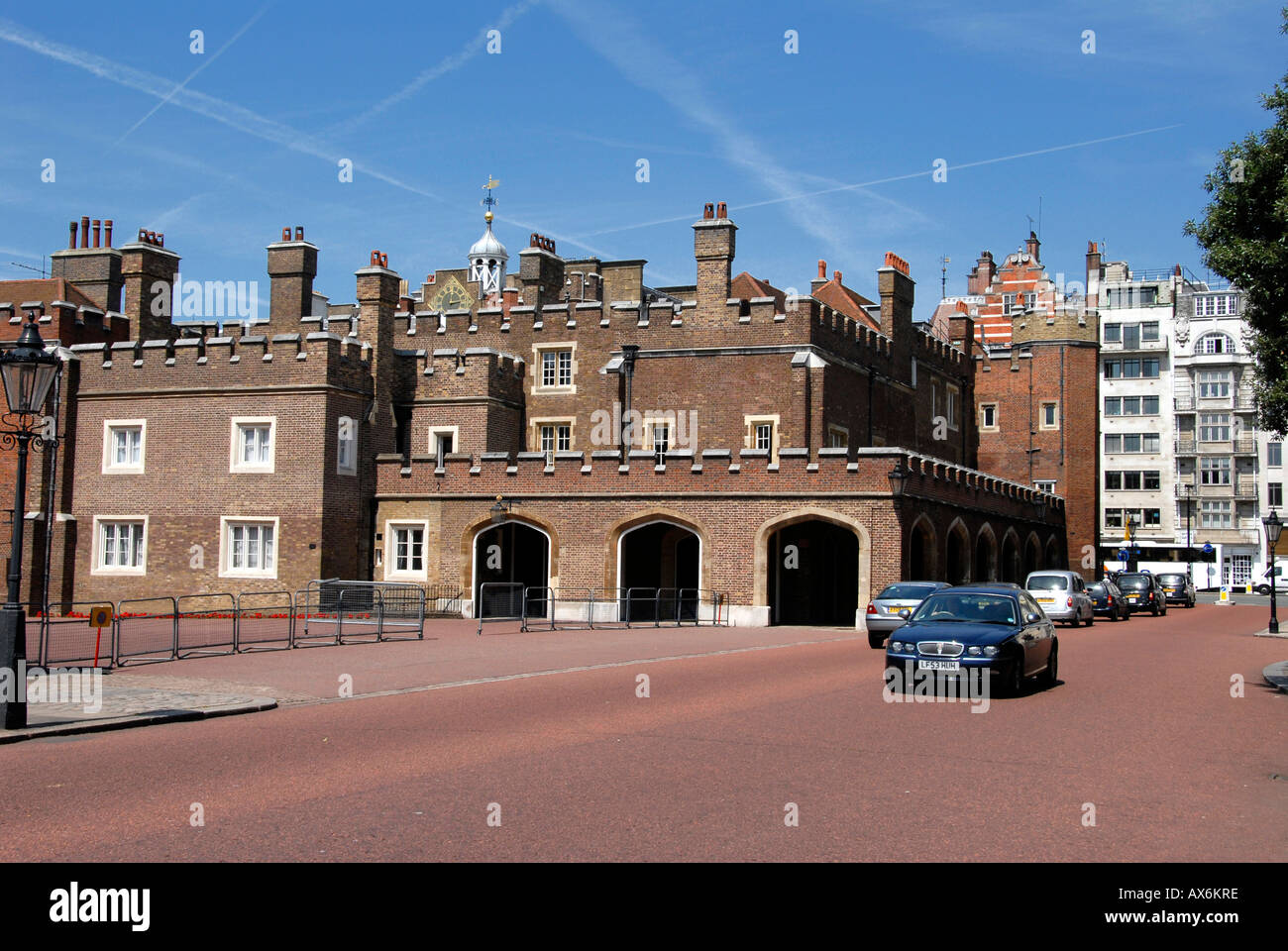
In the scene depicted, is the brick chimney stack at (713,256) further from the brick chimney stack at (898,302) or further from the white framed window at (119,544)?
the white framed window at (119,544)

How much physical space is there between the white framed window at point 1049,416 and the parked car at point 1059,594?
60.4ft

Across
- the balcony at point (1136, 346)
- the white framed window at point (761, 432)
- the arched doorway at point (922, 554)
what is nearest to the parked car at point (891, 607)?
the arched doorway at point (922, 554)

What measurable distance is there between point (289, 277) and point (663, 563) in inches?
535

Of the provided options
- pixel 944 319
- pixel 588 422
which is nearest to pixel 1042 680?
pixel 588 422

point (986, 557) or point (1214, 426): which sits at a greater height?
point (1214, 426)

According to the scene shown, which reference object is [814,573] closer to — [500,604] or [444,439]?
[500,604]

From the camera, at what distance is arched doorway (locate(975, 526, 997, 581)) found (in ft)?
130

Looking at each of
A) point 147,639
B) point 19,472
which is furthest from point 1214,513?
point 19,472

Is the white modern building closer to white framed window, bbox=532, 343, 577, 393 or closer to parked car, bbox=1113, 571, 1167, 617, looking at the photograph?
parked car, bbox=1113, 571, 1167, 617

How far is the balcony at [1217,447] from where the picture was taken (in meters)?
82.2

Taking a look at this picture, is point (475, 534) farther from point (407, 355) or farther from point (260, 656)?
point (260, 656)

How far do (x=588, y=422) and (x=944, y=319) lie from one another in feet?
145

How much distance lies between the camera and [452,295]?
7038cm

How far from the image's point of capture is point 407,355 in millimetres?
37406
